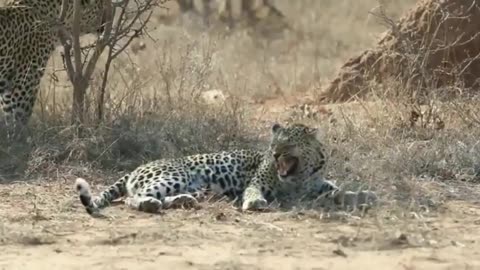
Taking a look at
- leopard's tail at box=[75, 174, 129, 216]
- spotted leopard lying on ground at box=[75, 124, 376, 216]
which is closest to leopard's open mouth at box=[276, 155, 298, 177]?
spotted leopard lying on ground at box=[75, 124, 376, 216]

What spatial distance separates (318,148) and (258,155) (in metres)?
0.64

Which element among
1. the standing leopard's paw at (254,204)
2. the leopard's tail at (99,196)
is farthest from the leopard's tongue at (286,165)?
the leopard's tail at (99,196)

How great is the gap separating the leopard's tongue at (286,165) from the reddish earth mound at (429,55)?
13.3ft

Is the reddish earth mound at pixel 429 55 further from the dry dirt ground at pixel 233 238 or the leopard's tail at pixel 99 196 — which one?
the leopard's tail at pixel 99 196

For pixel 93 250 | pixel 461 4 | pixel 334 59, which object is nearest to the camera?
pixel 93 250

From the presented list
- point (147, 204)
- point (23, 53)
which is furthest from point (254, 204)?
point (23, 53)

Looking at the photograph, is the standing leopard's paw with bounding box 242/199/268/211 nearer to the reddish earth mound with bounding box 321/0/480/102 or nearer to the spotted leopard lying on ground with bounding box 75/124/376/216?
the spotted leopard lying on ground with bounding box 75/124/376/216

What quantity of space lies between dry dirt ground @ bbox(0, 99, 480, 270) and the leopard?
2883mm

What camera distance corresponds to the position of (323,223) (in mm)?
8211

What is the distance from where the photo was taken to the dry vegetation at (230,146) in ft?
23.5

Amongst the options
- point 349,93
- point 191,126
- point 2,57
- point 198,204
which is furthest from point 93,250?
point 349,93

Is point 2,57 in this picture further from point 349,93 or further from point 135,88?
point 349,93

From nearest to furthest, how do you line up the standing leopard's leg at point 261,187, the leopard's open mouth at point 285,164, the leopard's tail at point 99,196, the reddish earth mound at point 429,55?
the leopard's tail at point 99,196
the standing leopard's leg at point 261,187
the leopard's open mouth at point 285,164
the reddish earth mound at point 429,55

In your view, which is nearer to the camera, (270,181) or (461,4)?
(270,181)
